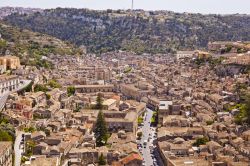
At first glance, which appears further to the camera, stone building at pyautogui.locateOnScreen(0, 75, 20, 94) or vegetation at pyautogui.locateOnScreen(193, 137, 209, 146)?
stone building at pyautogui.locateOnScreen(0, 75, 20, 94)

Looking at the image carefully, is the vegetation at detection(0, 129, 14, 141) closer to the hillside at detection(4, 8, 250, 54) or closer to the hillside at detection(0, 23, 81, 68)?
the hillside at detection(0, 23, 81, 68)

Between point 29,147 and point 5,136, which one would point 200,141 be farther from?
point 5,136

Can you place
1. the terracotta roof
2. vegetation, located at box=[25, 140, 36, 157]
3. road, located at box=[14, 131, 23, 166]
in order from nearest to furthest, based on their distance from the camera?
road, located at box=[14, 131, 23, 166], the terracotta roof, vegetation, located at box=[25, 140, 36, 157]

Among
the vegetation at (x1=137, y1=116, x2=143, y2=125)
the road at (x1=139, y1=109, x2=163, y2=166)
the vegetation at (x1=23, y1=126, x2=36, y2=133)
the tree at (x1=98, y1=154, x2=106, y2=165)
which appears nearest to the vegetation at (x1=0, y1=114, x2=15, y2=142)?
the vegetation at (x1=23, y1=126, x2=36, y2=133)

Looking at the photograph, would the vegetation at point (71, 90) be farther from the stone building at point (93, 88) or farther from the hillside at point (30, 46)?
the hillside at point (30, 46)

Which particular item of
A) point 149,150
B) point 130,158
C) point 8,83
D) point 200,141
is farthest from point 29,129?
point 200,141

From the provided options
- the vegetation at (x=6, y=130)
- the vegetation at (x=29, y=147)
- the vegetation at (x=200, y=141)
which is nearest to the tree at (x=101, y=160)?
the vegetation at (x=29, y=147)
